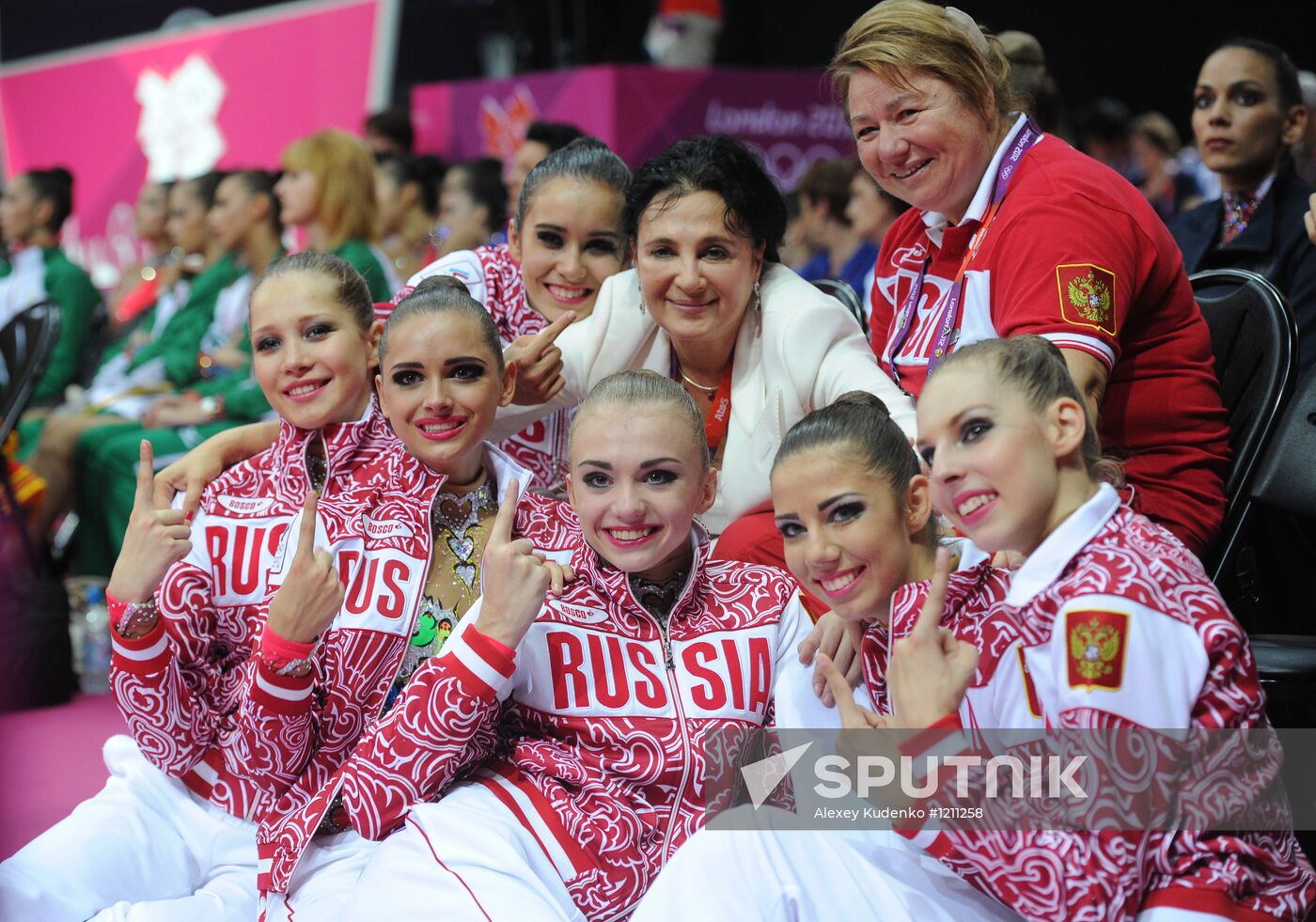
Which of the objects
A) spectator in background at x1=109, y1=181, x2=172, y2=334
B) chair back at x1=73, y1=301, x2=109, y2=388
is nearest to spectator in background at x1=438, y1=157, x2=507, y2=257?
chair back at x1=73, y1=301, x2=109, y2=388

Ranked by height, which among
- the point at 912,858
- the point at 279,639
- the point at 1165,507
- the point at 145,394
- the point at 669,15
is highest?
the point at 669,15

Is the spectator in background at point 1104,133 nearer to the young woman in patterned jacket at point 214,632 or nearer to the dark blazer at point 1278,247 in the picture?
the dark blazer at point 1278,247

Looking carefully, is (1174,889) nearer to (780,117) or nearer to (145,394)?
(145,394)

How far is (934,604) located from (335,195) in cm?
394

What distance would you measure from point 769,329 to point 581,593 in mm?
747

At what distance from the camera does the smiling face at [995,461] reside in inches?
68.2

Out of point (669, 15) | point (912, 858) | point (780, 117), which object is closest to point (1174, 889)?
point (912, 858)

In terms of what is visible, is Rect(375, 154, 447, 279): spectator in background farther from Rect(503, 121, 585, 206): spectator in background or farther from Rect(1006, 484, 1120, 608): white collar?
Rect(1006, 484, 1120, 608): white collar

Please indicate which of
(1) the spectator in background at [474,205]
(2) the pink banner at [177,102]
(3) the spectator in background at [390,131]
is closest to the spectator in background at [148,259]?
(2) the pink banner at [177,102]

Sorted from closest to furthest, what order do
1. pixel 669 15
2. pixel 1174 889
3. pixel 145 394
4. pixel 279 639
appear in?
1. pixel 1174 889
2. pixel 279 639
3. pixel 145 394
4. pixel 669 15

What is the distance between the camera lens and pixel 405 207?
6.17m

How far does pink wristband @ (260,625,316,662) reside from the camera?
7.04 feet

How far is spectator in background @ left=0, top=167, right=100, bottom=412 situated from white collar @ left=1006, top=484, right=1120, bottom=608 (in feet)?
16.5

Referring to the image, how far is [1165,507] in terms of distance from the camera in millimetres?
2262
